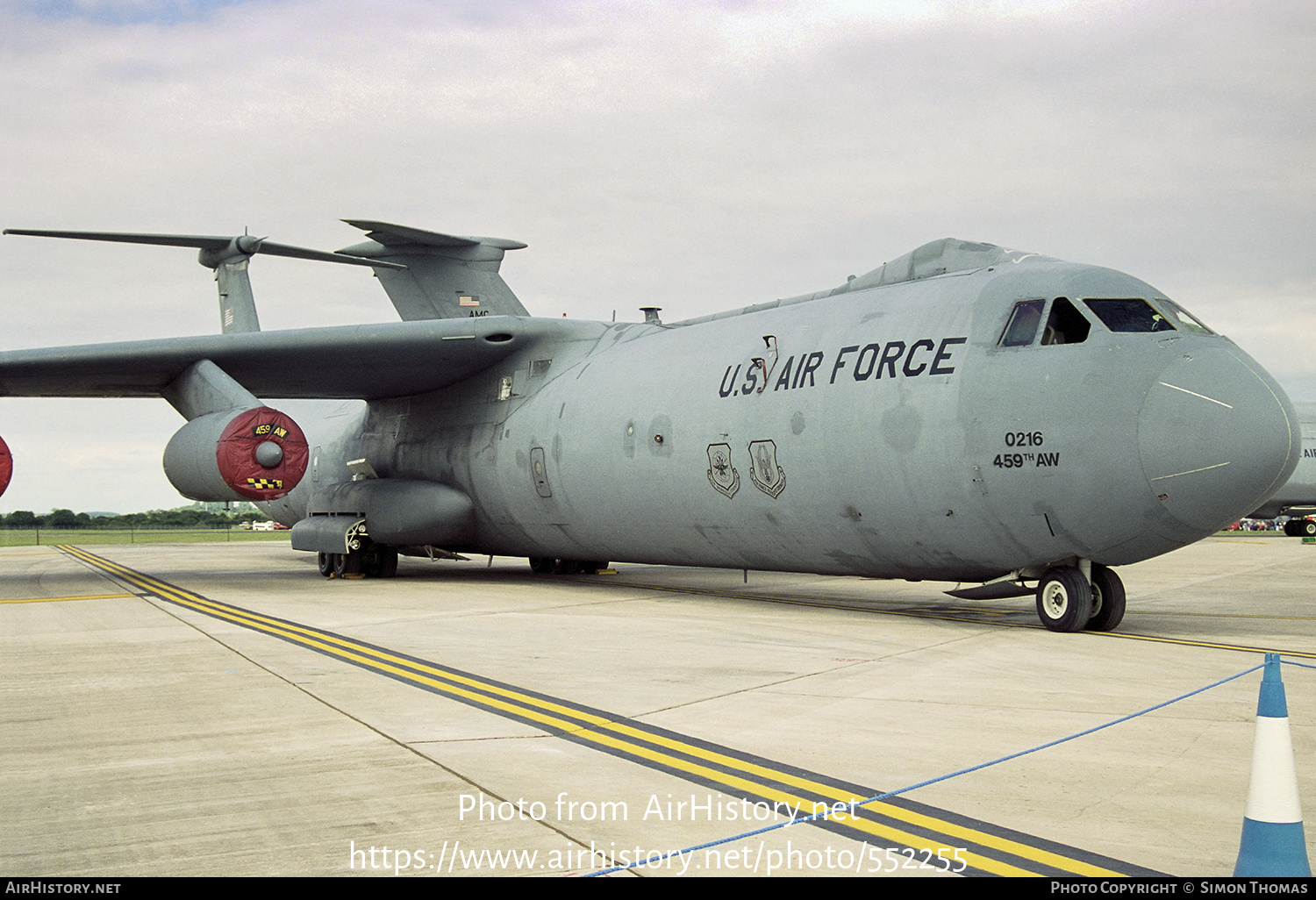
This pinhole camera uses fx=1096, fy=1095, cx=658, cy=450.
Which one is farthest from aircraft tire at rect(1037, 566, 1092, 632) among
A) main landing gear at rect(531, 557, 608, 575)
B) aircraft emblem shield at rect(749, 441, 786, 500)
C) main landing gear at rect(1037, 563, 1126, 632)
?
main landing gear at rect(531, 557, 608, 575)

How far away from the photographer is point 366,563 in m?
21.0

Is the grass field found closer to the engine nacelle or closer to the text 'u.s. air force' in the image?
the engine nacelle

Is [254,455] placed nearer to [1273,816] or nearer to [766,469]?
[766,469]

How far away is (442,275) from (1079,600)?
52.1ft

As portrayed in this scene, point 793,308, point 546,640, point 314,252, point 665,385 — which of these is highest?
point 314,252

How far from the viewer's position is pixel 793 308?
1445 cm

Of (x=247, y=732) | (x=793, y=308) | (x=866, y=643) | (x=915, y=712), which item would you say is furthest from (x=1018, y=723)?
(x=793, y=308)

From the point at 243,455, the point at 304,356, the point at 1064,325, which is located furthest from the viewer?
the point at 304,356

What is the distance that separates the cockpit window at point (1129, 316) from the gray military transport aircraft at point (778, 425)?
1.0 inches

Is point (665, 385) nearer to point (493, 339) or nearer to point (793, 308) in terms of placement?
point (793, 308)

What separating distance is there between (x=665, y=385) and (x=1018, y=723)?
9.38m

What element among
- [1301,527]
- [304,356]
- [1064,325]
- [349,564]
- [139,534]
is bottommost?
[139,534]

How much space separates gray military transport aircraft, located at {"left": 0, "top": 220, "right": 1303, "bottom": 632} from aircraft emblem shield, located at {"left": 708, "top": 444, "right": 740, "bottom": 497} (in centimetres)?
5

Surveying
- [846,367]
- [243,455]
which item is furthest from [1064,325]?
[243,455]
